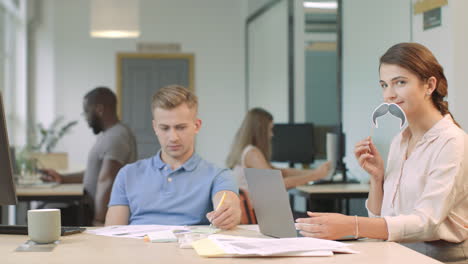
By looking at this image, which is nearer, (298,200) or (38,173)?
(38,173)

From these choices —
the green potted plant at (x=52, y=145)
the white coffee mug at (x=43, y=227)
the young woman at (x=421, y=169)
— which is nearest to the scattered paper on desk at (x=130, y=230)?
the white coffee mug at (x=43, y=227)

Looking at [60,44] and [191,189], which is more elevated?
[60,44]

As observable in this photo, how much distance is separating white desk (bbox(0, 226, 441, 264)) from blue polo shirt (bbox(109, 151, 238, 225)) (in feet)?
1.86

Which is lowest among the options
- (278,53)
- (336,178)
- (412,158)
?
(336,178)

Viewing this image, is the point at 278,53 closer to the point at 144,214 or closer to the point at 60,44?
the point at 60,44

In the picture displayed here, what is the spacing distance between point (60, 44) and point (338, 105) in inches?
233

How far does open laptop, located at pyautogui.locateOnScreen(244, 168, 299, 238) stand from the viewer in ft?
7.13

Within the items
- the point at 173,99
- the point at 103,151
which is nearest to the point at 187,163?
the point at 173,99

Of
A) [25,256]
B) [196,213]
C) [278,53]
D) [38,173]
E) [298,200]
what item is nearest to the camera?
[25,256]

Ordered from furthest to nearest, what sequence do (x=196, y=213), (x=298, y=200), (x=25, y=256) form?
1. (x=298, y=200)
2. (x=196, y=213)
3. (x=25, y=256)

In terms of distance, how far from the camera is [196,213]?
2.80 meters

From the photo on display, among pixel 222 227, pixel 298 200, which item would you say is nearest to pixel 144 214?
pixel 222 227

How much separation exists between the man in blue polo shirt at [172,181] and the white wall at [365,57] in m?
2.07

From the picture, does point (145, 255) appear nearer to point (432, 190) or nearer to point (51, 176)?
point (432, 190)
